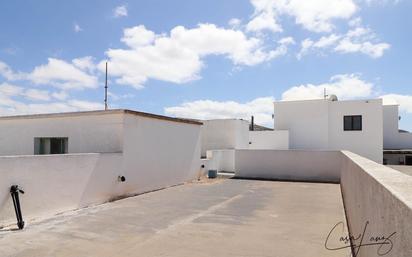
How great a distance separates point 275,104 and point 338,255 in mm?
25125

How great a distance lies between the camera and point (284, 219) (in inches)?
330

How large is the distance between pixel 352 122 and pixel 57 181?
23.9m

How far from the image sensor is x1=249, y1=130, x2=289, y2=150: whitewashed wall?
27609 millimetres

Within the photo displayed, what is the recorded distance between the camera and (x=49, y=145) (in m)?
13.3

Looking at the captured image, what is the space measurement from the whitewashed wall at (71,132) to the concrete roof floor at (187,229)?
2284 millimetres

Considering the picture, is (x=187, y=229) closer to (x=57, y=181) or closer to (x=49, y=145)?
(x=57, y=181)

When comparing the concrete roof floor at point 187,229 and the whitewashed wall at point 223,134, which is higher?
the whitewashed wall at point 223,134

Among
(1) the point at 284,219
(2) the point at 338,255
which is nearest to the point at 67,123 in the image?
(1) the point at 284,219

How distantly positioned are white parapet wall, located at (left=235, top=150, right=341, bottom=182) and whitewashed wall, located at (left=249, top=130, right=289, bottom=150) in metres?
9.15

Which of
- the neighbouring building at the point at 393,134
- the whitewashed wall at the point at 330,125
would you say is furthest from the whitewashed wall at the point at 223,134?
the neighbouring building at the point at 393,134

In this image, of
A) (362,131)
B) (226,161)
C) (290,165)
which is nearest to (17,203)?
(290,165)

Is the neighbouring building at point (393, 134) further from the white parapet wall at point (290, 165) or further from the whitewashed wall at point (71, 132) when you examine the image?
the whitewashed wall at point (71, 132)

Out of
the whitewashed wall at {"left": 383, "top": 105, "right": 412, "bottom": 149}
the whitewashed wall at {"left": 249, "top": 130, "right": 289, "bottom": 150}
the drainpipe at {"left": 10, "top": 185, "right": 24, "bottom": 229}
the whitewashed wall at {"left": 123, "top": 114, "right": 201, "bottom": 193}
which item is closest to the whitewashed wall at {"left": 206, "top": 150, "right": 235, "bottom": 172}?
the whitewashed wall at {"left": 123, "top": 114, "right": 201, "bottom": 193}

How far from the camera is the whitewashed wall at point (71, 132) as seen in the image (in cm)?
1158
